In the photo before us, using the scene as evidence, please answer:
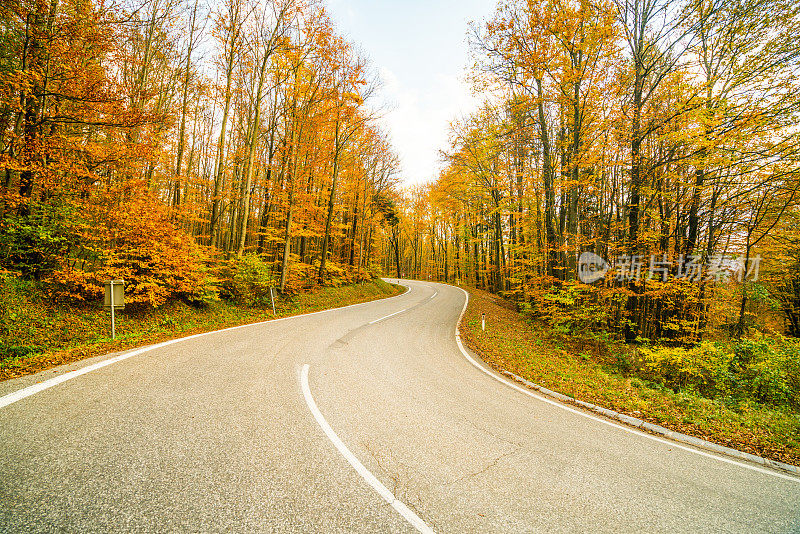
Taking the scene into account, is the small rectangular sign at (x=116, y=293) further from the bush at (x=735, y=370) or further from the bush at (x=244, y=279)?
the bush at (x=735, y=370)

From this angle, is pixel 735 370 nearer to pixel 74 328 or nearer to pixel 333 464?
pixel 333 464

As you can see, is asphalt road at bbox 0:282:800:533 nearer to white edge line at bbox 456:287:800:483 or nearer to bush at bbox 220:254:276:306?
white edge line at bbox 456:287:800:483

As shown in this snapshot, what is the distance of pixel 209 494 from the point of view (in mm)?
2406

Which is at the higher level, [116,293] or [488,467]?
[116,293]

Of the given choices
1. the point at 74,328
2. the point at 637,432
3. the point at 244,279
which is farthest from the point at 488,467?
the point at 244,279

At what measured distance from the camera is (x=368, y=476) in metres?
2.79

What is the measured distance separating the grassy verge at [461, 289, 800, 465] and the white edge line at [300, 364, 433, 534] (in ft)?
14.7

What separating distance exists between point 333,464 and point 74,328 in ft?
27.8

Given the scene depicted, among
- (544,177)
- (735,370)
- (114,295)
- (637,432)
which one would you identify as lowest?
(637,432)

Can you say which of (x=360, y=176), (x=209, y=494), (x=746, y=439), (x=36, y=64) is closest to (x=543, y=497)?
(x=209, y=494)

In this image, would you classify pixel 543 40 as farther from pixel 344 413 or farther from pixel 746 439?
pixel 344 413

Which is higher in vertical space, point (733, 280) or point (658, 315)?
point (733, 280)

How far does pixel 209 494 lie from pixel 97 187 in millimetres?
10747

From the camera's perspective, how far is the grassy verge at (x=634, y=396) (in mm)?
4234
